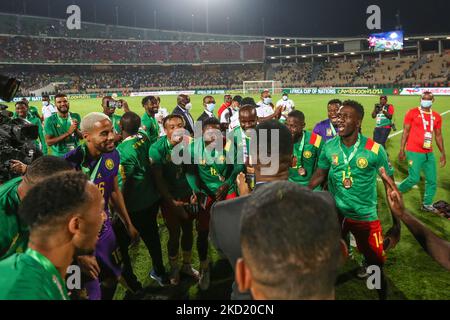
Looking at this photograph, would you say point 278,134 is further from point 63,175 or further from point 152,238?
point 152,238

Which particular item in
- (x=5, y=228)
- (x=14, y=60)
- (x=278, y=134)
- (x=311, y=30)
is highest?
(x=311, y=30)

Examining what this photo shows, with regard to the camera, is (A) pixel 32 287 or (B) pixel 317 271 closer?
(B) pixel 317 271

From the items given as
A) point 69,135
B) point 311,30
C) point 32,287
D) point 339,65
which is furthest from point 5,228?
point 311,30

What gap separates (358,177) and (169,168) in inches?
95.6

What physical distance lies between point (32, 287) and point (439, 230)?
6.47m

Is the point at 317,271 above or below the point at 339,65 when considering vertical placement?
below

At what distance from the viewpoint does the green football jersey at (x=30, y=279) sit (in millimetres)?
1528

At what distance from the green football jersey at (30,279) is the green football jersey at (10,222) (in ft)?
3.44

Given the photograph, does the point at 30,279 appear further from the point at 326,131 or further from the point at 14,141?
the point at 326,131

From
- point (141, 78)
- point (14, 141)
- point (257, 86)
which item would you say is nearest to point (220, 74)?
point (141, 78)

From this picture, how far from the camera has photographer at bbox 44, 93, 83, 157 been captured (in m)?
7.35

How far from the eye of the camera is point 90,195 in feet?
6.70

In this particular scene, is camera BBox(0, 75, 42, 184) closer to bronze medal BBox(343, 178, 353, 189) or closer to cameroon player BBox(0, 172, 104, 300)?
cameroon player BBox(0, 172, 104, 300)

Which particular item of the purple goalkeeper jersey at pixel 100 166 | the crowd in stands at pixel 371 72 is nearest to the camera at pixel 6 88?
the purple goalkeeper jersey at pixel 100 166
